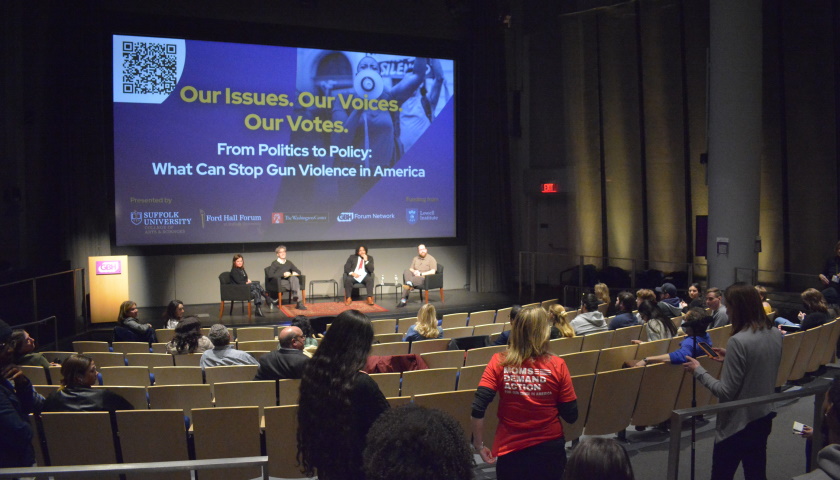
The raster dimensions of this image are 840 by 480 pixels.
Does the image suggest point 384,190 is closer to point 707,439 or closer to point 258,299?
point 258,299

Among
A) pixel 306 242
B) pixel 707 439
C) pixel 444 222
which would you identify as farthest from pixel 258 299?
pixel 707 439

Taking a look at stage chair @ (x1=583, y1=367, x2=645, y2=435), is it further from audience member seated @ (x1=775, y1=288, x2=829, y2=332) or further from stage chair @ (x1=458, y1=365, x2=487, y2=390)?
audience member seated @ (x1=775, y1=288, x2=829, y2=332)

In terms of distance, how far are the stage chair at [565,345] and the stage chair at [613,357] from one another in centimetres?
52

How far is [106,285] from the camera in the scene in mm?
9891

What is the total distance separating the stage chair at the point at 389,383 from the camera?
430 centimetres

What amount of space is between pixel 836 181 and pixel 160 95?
1107cm

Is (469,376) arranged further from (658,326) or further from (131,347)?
(131,347)

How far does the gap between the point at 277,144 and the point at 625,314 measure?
24.1 feet

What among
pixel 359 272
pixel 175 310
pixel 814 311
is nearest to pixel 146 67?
pixel 359 272

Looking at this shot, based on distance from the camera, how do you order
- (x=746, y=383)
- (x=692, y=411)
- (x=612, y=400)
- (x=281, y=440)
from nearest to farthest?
(x=692, y=411)
(x=746, y=383)
(x=281, y=440)
(x=612, y=400)

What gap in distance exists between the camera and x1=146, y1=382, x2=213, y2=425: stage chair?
415 centimetres

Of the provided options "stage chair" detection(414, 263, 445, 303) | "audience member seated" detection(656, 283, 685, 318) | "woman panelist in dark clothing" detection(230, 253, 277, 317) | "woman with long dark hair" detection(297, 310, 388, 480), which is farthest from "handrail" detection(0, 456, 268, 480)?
"stage chair" detection(414, 263, 445, 303)

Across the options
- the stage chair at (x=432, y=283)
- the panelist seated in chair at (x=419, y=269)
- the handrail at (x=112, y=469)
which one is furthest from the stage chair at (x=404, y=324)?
the handrail at (x=112, y=469)

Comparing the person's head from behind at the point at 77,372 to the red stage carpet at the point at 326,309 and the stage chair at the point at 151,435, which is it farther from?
the red stage carpet at the point at 326,309
